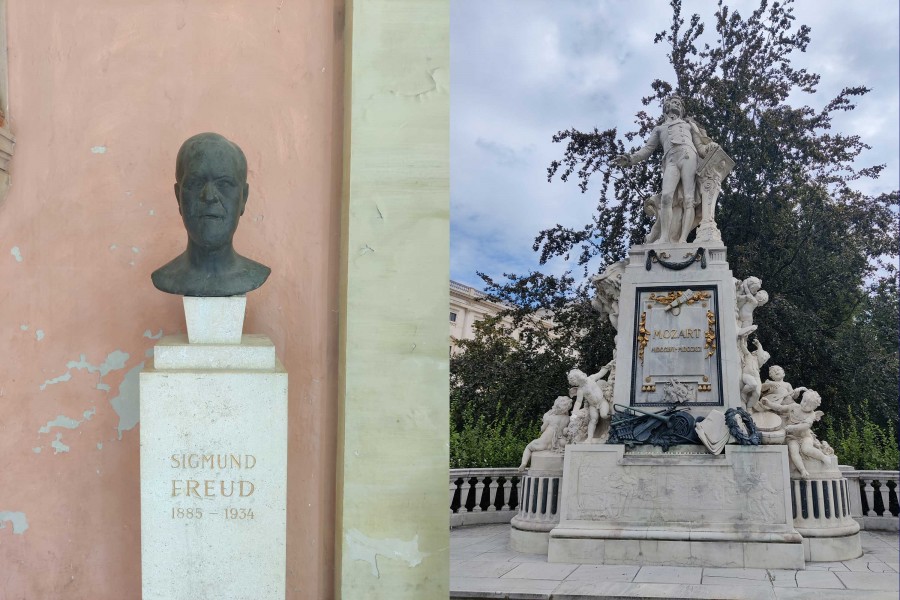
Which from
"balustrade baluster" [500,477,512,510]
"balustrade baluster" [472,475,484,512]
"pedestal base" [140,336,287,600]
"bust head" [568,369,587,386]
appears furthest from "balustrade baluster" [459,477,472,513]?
"pedestal base" [140,336,287,600]

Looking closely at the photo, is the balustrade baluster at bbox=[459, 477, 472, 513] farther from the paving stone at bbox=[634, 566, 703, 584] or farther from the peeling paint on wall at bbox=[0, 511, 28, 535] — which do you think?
the peeling paint on wall at bbox=[0, 511, 28, 535]

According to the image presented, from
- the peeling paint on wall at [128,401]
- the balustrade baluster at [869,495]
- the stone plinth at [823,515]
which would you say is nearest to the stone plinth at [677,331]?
the stone plinth at [823,515]

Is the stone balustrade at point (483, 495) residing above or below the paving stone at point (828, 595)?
above

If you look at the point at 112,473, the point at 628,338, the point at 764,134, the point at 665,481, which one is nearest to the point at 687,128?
the point at 628,338

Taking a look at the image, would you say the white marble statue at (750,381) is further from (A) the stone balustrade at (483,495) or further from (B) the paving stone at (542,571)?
(A) the stone balustrade at (483,495)

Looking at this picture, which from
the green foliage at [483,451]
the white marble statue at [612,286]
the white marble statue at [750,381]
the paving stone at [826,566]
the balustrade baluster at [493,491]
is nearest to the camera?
the paving stone at [826,566]

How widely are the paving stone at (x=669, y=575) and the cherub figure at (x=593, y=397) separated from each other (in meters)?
1.68

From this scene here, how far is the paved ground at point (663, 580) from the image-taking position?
25.0ft

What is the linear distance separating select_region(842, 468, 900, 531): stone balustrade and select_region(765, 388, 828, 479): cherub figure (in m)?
2.60

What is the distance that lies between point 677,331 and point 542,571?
3159 mm

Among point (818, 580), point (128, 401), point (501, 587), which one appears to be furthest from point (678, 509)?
point (128, 401)

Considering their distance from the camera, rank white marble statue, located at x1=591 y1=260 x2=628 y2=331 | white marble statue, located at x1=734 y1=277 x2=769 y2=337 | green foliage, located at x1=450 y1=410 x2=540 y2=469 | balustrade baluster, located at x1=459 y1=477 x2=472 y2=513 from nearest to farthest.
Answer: white marble statue, located at x1=734 y1=277 x2=769 y2=337 < white marble statue, located at x1=591 y1=260 x2=628 y2=331 < balustrade baluster, located at x1=459 y1=477 x2=472 y2=513 < green foliage, located at x1=450 y1=410 x2=540 y2=469

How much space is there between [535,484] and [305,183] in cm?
691

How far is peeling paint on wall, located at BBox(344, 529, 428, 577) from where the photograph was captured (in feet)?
13.9
